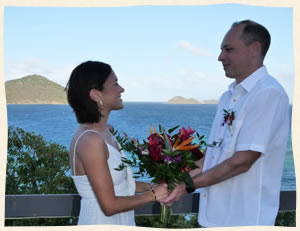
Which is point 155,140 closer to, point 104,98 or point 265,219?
point 104,98

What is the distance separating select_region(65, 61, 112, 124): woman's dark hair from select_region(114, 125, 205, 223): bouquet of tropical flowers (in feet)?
0.59

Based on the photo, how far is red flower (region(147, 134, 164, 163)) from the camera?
83.4 inches

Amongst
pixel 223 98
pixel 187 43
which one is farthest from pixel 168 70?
pixel 223 98

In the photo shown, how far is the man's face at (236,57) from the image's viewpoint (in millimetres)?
2404

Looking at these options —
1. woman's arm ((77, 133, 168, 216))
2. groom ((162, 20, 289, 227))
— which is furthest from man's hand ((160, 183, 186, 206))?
woman's arm ((77, 133, 168, 216))

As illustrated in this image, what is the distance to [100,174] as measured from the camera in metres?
1.95

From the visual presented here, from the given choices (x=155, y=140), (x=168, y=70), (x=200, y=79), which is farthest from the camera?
(x=168, y=70)

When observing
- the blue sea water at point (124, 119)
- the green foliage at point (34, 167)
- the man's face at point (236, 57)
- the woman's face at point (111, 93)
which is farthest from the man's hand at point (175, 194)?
the blue sea water at point (124, 119)

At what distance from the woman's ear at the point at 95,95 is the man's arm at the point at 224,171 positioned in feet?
2.07

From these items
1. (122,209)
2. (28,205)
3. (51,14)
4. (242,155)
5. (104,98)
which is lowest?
(28,205)

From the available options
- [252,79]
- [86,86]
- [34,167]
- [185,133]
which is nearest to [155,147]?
[185,133]

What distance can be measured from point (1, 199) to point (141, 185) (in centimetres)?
74

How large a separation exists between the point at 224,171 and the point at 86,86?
83 cm

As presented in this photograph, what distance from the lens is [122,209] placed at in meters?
2.02
